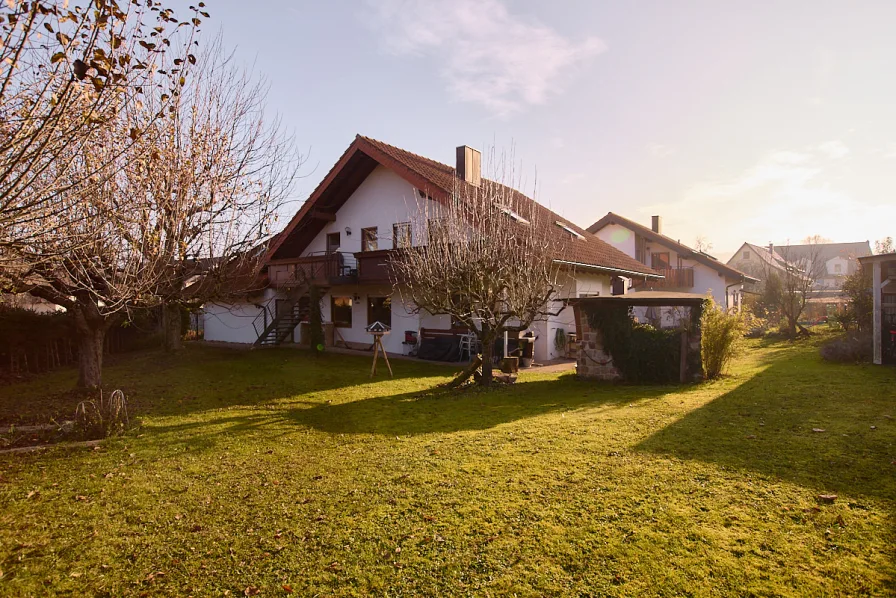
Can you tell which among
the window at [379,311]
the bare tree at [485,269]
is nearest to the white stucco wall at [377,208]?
Result: the window at [379,311]

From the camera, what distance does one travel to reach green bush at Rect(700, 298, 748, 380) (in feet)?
38.2

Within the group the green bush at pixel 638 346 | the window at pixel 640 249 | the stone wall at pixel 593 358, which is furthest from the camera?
the window at pixel 640 249

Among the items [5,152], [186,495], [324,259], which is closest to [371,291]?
[324,259]

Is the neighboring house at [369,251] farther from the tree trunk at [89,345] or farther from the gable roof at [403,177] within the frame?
the tree trunk at [89,345]

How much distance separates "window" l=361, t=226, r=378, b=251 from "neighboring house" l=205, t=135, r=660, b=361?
0.04 meters

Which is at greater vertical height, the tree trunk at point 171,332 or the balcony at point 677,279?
the balcony at point 677,279

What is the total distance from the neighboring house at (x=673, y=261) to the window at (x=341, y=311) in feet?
45.3

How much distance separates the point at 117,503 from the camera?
501cm

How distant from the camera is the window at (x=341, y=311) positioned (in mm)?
21000

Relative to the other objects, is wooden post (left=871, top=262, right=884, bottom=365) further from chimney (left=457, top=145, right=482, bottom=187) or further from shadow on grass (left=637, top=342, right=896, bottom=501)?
chimney (left=457, top=145, right=482, bottom=187)

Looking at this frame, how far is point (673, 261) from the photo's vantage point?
28.0 meters

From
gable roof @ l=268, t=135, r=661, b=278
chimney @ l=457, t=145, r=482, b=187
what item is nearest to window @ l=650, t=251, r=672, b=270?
gable roof @ l=268, t=135, r=661, b=278

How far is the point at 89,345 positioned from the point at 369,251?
884 centimetres

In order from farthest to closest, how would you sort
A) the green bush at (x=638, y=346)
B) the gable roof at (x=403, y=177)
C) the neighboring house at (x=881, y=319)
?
the gable roof at (x=403, y=177), the neighboring house at (x=881, y=319), the green bush at (x=638, y=346)
